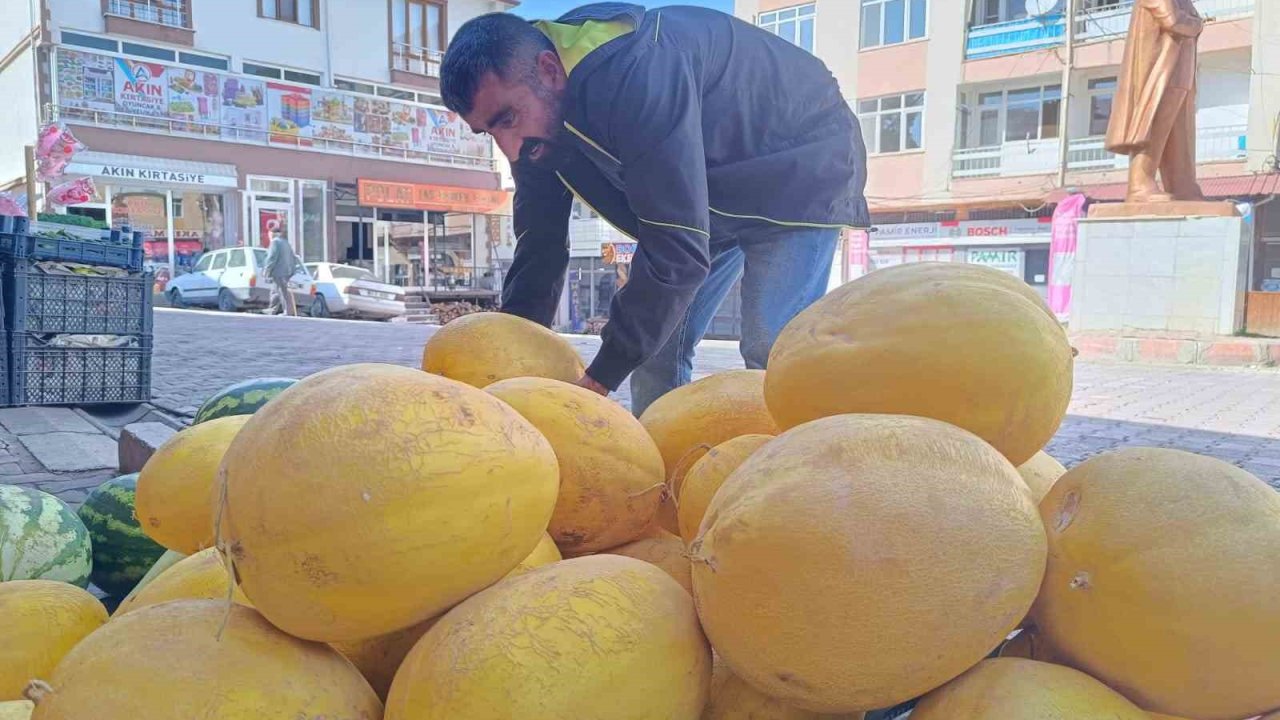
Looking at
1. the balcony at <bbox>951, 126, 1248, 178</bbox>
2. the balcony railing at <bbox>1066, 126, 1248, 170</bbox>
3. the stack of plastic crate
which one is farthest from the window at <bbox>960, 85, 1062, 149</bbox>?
the stack of plastic crate

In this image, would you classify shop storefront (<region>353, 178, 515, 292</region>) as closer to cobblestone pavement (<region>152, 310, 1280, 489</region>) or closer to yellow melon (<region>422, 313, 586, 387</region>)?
cobblestone pavement (<region>152, 310, 1280, 489</region>)

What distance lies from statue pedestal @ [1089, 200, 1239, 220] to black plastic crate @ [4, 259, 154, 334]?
11.1 meters

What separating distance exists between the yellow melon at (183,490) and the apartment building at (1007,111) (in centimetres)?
2278

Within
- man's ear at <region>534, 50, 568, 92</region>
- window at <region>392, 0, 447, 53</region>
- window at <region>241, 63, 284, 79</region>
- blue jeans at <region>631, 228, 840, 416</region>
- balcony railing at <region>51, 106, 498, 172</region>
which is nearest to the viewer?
man's ear at <region>534, 50, 568, 92</region>

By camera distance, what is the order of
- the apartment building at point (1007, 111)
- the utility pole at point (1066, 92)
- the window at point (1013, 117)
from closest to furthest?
the apartment building at point (1007, 111)
the utility pole at point (1066, 92)
the window at point (1013, 117)

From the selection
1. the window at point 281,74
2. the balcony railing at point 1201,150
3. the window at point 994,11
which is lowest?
the balcony railing at point 1201,150

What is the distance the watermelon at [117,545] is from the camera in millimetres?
2352

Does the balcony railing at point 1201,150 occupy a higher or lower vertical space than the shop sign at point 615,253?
higher

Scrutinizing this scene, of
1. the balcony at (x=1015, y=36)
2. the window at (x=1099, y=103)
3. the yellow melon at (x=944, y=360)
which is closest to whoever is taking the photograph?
the yellow melon at (x=944, y=360)

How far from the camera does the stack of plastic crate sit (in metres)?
5.86

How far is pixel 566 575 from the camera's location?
103 cm

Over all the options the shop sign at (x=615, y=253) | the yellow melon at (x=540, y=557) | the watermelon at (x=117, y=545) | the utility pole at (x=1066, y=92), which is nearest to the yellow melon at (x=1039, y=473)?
the yellow melon at (x=540, y=557)

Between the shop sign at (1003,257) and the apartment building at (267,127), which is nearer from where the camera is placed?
the shop sign at (1003,257)

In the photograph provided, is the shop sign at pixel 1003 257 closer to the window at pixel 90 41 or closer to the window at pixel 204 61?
the window at pixel 204 61
